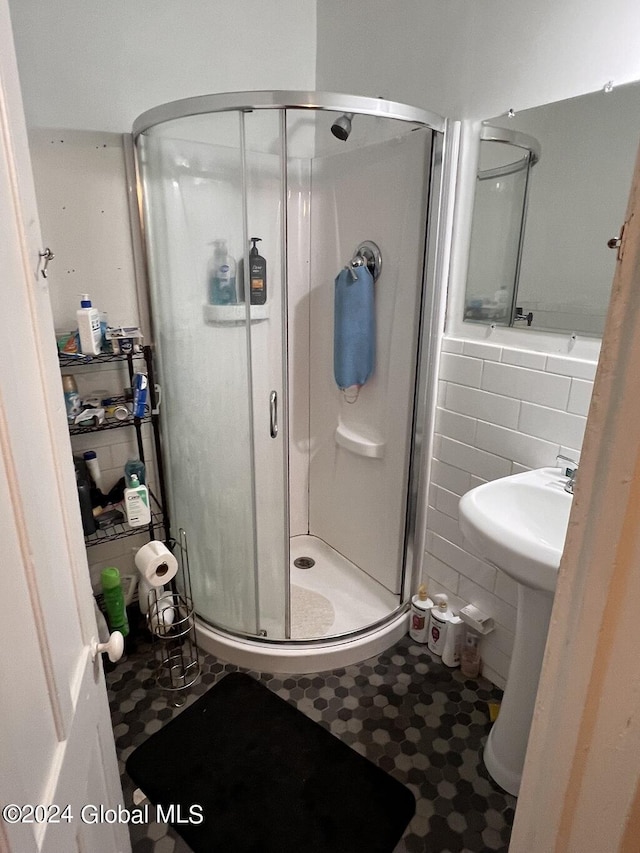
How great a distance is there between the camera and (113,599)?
6.27 ft

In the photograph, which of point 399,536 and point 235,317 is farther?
point 399,536

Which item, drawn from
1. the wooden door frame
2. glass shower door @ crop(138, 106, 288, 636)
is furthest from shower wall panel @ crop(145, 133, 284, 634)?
the wooden door frame

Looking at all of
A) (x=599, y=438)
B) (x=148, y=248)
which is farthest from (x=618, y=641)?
(x=148, y=248)

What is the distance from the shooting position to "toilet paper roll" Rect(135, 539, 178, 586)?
1769mm

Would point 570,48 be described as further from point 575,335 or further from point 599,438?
point 599,438

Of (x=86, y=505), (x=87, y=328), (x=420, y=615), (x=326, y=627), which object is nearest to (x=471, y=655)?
(x=420, y=615)

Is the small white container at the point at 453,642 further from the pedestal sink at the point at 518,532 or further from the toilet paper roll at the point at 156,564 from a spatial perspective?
the toilet paper roll at the point at 156,564

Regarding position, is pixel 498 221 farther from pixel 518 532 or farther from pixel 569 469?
pixel 518 532

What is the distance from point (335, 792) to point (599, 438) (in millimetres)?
1482

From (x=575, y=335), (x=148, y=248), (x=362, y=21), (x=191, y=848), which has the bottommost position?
(x=191, y=848)

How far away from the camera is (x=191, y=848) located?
1338mm

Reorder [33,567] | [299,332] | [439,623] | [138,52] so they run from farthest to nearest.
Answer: [299,332]
[439,623]
[138,52]
[33,567]

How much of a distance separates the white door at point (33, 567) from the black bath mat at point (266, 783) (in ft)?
2.30

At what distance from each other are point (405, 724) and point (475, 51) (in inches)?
85.7
